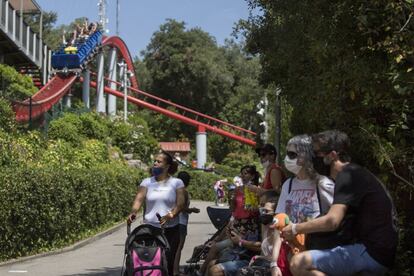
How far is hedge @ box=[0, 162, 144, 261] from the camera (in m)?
13.3

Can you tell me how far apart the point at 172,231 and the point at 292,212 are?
144 inches

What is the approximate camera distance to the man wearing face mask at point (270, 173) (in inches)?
308

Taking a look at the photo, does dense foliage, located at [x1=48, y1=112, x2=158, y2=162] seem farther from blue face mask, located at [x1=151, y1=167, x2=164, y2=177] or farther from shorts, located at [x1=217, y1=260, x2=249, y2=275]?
shorts, located at [x1=217, y1=260, x2=249, y2=275]

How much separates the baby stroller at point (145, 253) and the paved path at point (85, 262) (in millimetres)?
4535

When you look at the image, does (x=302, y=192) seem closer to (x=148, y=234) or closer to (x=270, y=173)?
(x=270, y=173)

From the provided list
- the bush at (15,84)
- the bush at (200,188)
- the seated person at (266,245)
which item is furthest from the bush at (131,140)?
the seated person at (266,245)

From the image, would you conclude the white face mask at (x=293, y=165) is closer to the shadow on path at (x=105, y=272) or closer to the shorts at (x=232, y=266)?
the shorts at (x=232, y=266)

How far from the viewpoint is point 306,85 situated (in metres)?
8.72

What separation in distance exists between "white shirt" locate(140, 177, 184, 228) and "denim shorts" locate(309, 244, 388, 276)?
12.9 ft

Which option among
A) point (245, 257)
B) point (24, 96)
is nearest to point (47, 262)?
point (245, 257)

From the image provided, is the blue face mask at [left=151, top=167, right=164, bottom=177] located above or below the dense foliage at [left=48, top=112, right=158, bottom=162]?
below

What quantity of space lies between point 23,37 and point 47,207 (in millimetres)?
22326

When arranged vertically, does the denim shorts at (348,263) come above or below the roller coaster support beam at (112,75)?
below

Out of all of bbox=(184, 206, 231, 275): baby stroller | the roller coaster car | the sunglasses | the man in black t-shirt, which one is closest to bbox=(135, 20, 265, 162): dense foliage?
the roller coaster car
